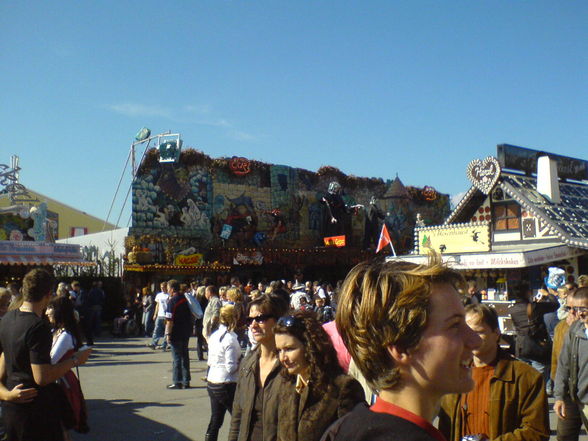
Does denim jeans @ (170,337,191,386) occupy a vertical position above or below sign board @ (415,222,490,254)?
below

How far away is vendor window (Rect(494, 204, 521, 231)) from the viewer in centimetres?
2050

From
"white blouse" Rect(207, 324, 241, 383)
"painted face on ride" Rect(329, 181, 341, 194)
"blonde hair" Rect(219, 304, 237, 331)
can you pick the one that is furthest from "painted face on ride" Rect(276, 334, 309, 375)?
"painted face on ride" Rect(329, 181, 341, 194)

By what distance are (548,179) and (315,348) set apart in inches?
780

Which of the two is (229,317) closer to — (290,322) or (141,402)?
(290,322)

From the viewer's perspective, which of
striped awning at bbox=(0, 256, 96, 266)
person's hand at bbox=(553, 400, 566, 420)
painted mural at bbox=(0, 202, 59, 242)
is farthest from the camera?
painted mural at bbox=(0, 202, 59, 242)

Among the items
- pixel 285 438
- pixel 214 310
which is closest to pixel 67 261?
pixel 214 310

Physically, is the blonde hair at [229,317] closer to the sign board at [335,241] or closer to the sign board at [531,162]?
the sign board at [531,162]

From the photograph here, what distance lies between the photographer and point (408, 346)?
1607 millimetres

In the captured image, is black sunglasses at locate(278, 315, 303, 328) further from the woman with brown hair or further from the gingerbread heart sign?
the gingerbread heart sign

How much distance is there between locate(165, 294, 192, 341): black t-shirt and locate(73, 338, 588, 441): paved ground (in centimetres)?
91

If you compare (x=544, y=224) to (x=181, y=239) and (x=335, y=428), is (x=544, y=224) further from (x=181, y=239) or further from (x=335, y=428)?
(x=335, y=428)

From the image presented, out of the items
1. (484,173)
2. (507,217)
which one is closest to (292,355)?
(507,217)

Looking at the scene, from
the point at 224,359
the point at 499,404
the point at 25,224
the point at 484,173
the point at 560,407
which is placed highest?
the point at 484,173

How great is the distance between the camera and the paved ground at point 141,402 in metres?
7.13
